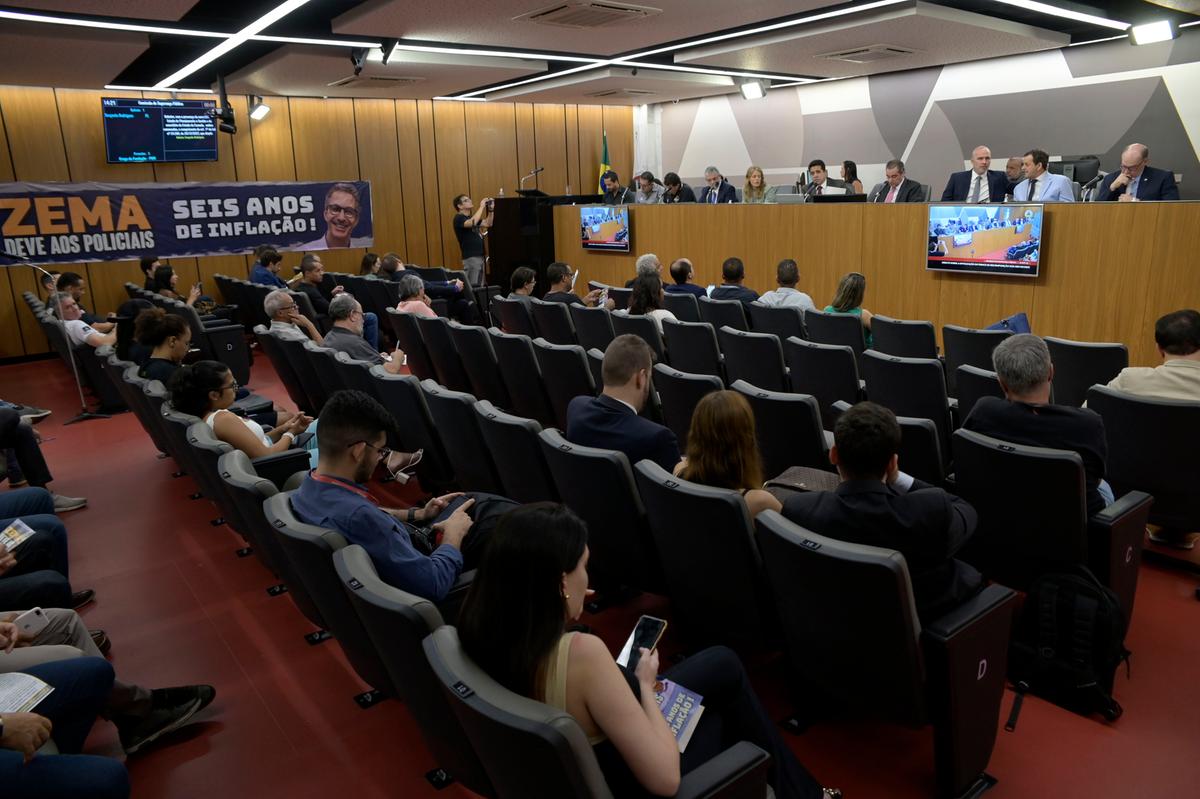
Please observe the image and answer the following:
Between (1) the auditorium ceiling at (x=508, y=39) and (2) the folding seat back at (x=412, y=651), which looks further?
(1) the auditorium ceiling at (x=508, y=39)

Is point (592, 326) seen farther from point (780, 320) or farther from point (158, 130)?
point (158, 130)

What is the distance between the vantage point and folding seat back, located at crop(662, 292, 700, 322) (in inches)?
260

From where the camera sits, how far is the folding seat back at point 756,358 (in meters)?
4.79

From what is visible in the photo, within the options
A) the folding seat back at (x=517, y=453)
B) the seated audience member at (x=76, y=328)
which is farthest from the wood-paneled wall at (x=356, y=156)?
the folding seat back at (x=517, y=453)

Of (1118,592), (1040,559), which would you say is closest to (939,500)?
(1040,559)

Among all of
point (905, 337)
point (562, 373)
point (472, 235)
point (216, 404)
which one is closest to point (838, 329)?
point (905, 337)

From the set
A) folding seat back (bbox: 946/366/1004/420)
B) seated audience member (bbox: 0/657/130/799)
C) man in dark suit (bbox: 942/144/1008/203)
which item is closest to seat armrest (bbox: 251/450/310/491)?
seated audience member (bbox: 0/657/130/799)

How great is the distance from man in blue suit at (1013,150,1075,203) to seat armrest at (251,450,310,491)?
7176mm

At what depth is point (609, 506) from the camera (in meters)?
2.82

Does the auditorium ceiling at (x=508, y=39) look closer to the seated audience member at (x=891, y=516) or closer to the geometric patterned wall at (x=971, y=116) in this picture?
the geometric patterned wall at (x=971, y=116)

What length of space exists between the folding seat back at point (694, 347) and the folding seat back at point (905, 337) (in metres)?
1.08

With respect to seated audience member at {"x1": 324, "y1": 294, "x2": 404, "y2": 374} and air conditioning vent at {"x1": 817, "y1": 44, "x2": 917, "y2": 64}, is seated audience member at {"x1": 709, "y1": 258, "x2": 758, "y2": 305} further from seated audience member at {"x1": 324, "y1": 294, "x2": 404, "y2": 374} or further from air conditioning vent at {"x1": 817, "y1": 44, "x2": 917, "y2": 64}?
air conditioning vent at {"x1": 817, "y1": 44, "x2": 917, "y2": 64}

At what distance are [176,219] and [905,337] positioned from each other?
10253mm

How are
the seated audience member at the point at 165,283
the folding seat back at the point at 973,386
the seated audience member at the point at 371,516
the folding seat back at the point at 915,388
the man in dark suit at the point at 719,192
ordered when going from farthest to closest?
the man in dark suit at the point at 719,192 → the seated audience member at the point at 165,283 → the folding seat back at the point at 915,388 → the folding seat back at the point at 973,386 → the seated audience member at the point at 371,516
